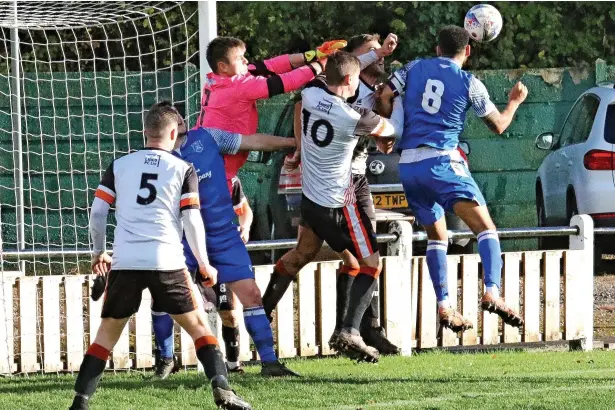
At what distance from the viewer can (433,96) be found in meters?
9.97

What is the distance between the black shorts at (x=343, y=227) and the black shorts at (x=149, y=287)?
1925mm

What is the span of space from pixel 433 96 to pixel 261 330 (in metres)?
2.03

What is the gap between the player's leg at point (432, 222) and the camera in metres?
10.0

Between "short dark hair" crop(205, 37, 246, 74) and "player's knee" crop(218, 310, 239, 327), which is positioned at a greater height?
"short dark hair" crop(205, 37, 246, 74)

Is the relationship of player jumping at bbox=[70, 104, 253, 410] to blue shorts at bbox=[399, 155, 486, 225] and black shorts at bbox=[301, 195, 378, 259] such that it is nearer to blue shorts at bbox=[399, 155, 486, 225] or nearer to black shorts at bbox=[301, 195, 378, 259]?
black shorts at bbox=[301, 195, 378, 259]

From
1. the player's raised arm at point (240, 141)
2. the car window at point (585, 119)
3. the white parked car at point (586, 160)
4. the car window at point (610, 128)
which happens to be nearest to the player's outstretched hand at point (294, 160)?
the player's raised arm at point (240, 141)

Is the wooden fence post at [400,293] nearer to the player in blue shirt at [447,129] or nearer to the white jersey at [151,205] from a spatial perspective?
the player in blue shirt at [447,129]

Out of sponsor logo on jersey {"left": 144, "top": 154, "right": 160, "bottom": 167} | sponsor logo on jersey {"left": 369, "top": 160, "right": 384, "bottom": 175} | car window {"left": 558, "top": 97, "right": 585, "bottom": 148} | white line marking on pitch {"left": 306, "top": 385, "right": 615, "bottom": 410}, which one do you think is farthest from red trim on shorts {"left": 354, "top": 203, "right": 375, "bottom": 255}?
car window {"left": 558, "top": 97, "right": 585, "bottom": 148}

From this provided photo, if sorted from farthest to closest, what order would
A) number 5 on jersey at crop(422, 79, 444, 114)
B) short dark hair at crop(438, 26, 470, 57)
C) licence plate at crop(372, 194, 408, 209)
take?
licence plate at crop(372, 194, 408, 209)
short dark hair at crop(438, 26, 470, 57)
number 5 on jersey at crop(422, 79, 444, 114)

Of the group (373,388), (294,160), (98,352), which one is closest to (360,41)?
(294,160)

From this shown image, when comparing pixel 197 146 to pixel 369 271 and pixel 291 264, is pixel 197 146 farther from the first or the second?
pixel 369 271

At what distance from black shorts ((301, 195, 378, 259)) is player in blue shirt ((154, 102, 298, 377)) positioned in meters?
0.54

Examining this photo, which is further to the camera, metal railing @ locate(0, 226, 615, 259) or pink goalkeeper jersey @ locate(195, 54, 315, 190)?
metal railing @ locate(0, 226, 615, 259)

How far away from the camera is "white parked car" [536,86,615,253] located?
16609 mm
